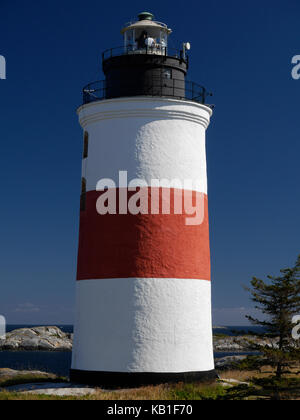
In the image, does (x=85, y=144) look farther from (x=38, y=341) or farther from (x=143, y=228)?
(x=38, y=341)

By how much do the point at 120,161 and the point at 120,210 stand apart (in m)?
1.68

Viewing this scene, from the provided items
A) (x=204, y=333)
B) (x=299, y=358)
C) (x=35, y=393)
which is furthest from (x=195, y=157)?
(x=35, y=393)

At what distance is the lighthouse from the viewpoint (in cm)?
A: 2052

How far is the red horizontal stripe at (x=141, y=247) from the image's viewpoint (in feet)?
68.1

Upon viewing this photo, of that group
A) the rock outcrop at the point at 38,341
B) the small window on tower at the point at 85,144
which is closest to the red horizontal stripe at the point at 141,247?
the small window on tower at the point at 85,144

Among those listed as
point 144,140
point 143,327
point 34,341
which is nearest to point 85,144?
point 144,140

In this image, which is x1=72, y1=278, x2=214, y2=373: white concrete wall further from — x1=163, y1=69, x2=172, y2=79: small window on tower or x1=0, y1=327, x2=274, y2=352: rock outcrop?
x1=0, y1=327, x2=274, y2=352: rock outcrop

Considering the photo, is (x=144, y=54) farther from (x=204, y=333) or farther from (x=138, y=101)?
(x=204, y=333)

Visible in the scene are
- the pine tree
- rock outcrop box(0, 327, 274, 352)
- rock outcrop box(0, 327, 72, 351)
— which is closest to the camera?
the pine tree

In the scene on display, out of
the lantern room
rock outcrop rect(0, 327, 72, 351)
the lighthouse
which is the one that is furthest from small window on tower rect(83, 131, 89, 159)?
rock outcrop rect(0, 327, 72, 351)

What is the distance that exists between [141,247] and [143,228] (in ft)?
2.10

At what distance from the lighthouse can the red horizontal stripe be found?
33 mm

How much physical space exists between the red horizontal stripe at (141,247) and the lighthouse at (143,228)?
0.03m

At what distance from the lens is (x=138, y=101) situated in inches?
843
